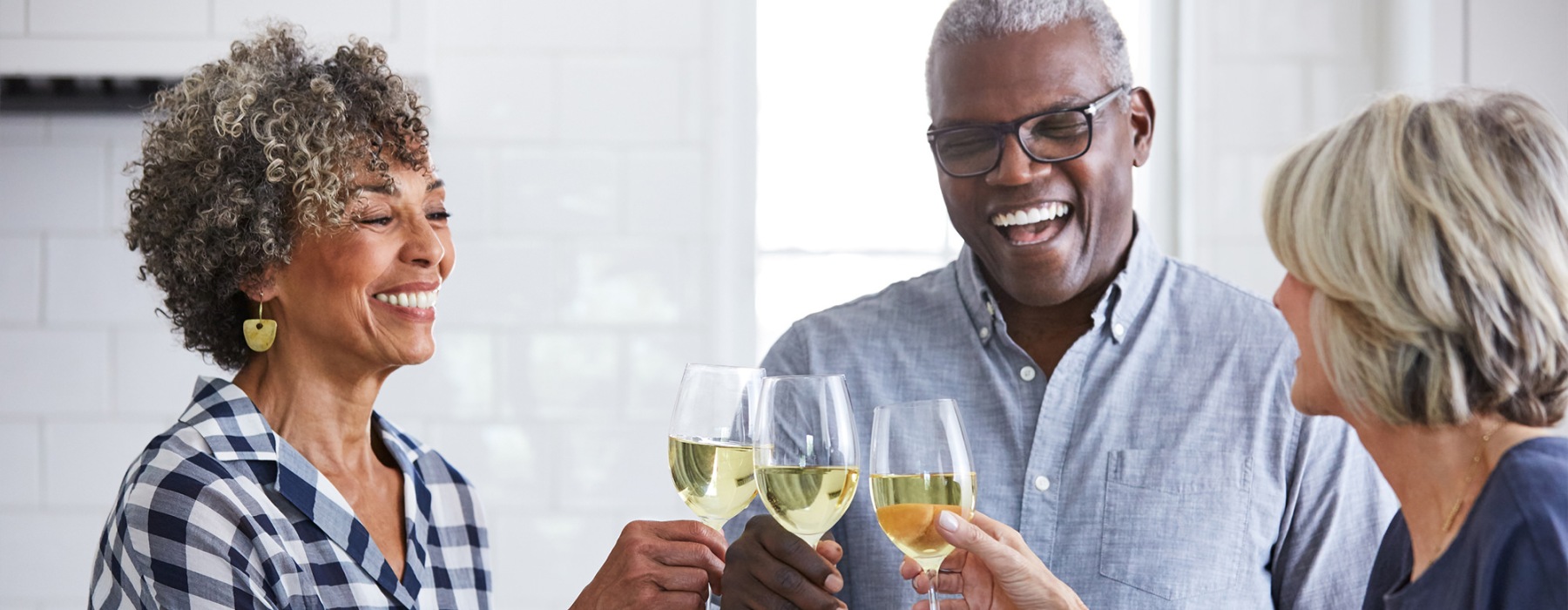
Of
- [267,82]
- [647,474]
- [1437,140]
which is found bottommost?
[647,474]

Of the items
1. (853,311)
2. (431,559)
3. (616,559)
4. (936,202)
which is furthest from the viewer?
(936,202)

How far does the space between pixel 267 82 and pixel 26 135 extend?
51.6 inches

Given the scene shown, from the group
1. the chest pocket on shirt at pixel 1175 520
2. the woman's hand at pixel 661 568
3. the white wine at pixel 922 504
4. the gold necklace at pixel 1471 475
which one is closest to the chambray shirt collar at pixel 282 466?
the woman's hand at pixel 661 568

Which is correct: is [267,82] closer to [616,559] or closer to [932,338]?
[616,559]

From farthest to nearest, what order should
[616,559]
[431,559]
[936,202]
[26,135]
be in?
[936,202]
[26,135]
[431,559]
[616,559]

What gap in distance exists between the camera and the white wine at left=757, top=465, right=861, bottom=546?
4.33ft

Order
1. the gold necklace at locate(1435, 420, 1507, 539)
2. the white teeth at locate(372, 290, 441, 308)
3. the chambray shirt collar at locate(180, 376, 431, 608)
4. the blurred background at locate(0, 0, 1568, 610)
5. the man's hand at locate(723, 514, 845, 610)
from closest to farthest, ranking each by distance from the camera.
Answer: the gold necklace at locate(1435, 420, 1507, 539), the man's hand at locate(723, 514, 845, 610), the chambray shirt collar at locate(180, 376, 431, 608), the white teeth at locate(372, 290, 441, 308), the blurred background at locate(0, 0, 1568, 610)

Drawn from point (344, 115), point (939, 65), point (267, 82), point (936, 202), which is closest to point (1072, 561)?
point (939, 65)

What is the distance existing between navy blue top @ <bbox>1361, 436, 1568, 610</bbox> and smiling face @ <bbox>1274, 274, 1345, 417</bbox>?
6.8 inches

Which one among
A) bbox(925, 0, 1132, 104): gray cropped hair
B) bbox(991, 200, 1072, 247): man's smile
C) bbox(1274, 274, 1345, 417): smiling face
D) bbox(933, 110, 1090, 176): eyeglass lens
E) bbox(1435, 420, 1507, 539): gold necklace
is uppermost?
bbox(925, 0, 1132, 104): gray cropped hair

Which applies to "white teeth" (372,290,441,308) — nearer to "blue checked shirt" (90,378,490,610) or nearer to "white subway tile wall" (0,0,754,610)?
"blue checked shirt" (90,378,490,610)

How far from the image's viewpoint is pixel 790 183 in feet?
9.98

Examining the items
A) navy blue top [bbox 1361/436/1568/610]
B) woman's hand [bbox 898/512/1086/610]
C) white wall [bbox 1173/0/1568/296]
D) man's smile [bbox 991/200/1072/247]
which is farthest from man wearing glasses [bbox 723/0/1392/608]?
white wall [bbox 1173/0/1568/296]

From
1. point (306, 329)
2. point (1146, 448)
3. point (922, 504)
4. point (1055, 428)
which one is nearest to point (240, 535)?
point (306, 329)
